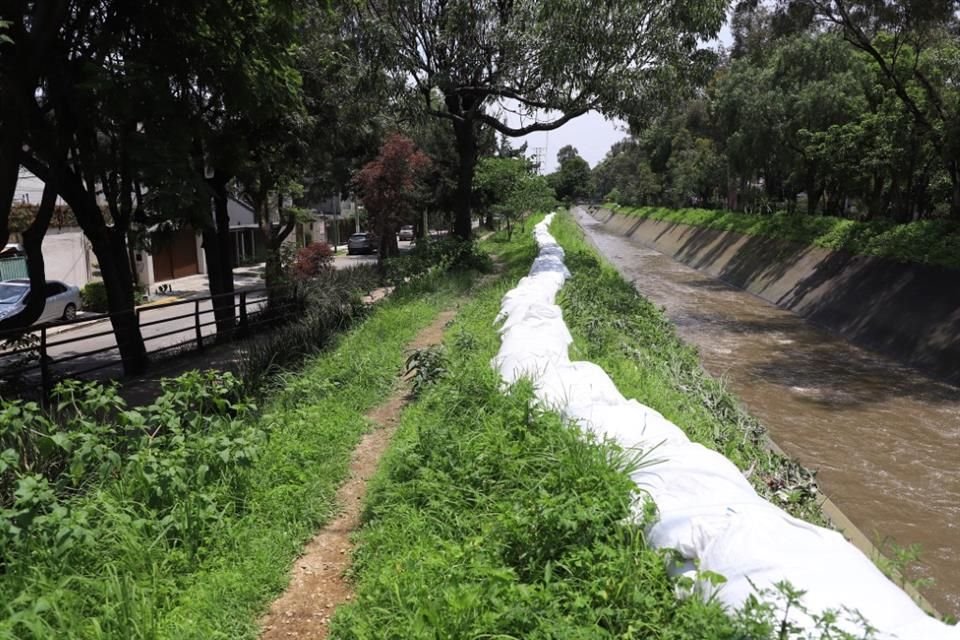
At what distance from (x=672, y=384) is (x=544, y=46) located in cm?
986

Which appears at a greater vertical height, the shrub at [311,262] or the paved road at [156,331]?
the shrub at [311,262]

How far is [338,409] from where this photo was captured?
6.84 m

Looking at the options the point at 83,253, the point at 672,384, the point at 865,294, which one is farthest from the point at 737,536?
the point at 83,253

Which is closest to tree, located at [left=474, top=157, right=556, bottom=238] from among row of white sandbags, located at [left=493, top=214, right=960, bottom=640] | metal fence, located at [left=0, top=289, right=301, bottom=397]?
metal fence, located at [left=0, top=289, right=301, bottom=397]

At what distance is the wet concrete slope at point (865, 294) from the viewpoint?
13703 millimetres

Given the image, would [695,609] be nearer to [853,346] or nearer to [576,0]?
[576,0]

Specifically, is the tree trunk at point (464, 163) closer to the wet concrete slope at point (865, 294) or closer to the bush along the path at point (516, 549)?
the wet concrete slope at point (865, 294)

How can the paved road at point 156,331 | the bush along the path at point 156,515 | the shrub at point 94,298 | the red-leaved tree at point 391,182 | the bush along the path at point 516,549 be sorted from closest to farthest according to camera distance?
the bush along the path at point 516,549 → the bush along the path at point 156,515 → the paved road at point 156,331 → the shrub at point 94,298 → the red-leaved tree at point 391,182

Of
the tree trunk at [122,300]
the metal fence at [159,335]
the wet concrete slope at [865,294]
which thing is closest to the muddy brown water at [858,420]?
the wet concrete slope at [865,294]

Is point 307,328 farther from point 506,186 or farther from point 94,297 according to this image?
point 506,186

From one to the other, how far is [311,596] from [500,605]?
1.36 meters

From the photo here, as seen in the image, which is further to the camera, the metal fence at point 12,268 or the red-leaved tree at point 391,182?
the red-leaved tree at point 391,182

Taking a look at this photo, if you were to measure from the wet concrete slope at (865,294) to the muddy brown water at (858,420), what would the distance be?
1.57ft

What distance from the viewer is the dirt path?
12.1ft
